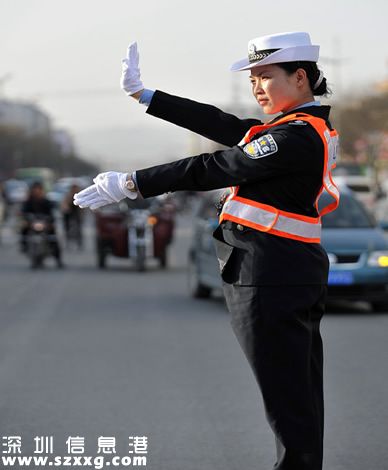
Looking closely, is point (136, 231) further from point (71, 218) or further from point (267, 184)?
point (267, 184)

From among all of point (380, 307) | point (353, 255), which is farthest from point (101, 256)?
point (353, 255)

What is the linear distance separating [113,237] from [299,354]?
61.9 feet

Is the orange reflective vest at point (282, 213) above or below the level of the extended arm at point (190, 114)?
below

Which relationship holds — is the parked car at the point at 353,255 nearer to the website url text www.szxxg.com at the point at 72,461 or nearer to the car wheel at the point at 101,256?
the website url text www.szxxg.com at the point at 72,461

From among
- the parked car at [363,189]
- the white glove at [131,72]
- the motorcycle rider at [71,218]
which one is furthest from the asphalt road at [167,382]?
the parked car at [363,189]

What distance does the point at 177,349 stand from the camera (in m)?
11.2

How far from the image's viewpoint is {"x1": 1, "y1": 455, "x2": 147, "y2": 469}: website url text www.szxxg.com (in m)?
6.19

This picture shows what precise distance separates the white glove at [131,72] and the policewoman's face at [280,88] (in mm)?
510

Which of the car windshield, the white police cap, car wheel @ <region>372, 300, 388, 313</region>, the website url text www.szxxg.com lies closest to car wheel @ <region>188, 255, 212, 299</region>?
the car windshield

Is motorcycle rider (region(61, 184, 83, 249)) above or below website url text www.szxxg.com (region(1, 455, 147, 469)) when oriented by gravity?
below

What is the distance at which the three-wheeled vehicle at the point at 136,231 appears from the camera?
899 inches

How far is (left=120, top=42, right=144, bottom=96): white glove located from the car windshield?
10.1m

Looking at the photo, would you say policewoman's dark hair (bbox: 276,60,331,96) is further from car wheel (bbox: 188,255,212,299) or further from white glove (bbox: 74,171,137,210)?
car wheel (bbox: 188,255,212,299)

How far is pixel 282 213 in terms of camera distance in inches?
173
